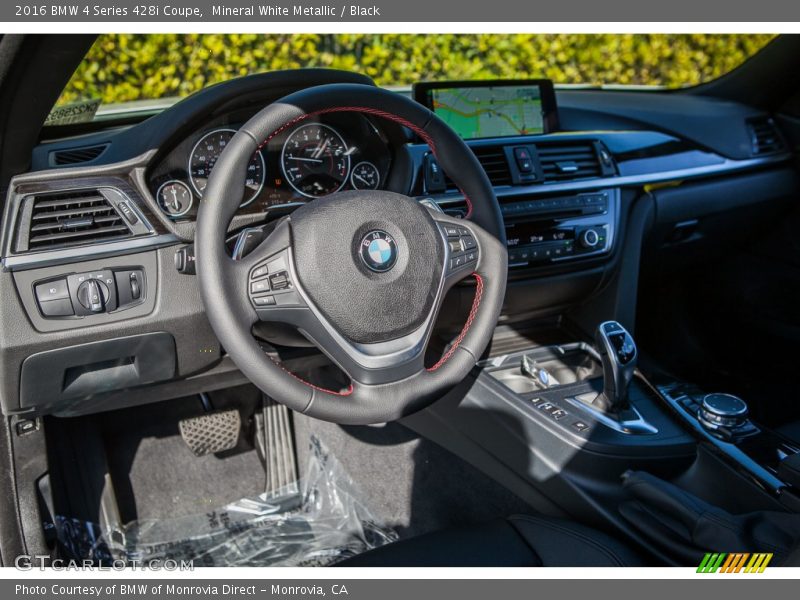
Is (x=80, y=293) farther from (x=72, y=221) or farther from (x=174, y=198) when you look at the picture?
(x=174, y=198)

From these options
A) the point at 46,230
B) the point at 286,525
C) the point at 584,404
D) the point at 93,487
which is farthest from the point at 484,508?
the point at 46,230

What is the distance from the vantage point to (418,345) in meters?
1.48

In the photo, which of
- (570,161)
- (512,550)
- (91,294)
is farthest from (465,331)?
Answer: (570,161)

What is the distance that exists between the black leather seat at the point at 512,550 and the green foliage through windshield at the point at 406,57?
256 centimetres

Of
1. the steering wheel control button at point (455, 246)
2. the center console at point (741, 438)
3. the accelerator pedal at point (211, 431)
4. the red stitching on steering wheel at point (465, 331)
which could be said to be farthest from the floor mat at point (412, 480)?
the steering wheel control button at point (455, 246)

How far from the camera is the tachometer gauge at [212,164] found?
169 cm

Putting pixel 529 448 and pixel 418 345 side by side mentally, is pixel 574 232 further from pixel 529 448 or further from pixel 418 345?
pixel 418 345

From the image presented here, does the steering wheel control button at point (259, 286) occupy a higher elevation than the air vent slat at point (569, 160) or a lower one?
lower

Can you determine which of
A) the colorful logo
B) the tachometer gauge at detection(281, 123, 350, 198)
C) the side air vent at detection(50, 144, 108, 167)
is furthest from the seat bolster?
the side air vent at detection(50, 144, 108, 167)

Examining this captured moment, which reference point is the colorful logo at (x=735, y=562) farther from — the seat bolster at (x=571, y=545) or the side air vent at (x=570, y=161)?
the side air vent at (x=570, y=161)

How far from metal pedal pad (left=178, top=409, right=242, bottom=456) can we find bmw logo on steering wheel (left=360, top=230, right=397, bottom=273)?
3.86ft

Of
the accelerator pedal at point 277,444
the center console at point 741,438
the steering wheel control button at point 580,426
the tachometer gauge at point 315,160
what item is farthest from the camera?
the accelerator pedal at point 277,444

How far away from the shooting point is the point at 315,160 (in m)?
1.80

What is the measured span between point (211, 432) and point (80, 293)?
903mm
